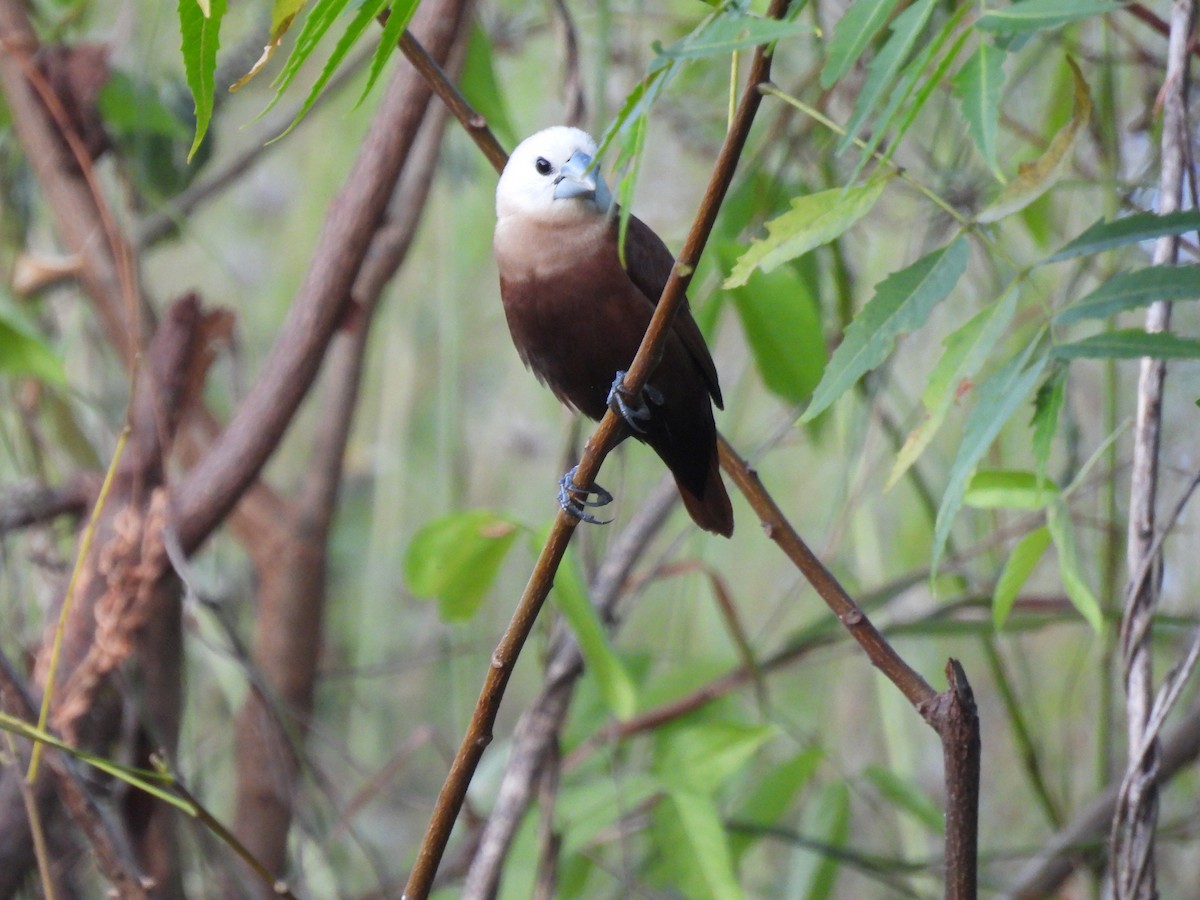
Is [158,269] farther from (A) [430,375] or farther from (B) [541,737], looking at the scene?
(B) [541,737]

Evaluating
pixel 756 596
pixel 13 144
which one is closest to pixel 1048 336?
pixel 13 144

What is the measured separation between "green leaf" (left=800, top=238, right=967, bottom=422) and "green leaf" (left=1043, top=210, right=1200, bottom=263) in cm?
7

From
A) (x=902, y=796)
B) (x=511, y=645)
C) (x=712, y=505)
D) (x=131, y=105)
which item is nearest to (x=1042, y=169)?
(x=511, y=645)

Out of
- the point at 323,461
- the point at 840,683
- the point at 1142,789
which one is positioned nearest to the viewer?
the point at 1142,789

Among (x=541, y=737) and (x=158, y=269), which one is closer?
(x=541, y=737)

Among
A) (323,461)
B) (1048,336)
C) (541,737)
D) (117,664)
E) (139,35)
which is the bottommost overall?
(117,664)

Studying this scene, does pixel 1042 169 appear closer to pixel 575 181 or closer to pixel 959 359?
pixel 959 359

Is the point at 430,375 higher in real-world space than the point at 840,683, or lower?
higher

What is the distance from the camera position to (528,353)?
5.44 feet

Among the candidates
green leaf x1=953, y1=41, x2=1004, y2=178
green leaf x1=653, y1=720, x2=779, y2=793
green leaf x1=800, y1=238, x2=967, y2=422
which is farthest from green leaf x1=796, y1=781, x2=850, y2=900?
green leaf x1=953, y1=41, x2=1004, y2=178

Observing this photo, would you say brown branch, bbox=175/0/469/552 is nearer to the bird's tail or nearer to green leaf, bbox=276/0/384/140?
the bird's tail

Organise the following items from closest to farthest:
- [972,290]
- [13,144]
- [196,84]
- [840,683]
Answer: [196,84] < [13,144] < [972,290] < [840,683]

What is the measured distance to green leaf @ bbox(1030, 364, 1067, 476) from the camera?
900 millimetres

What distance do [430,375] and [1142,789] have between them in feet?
8.35
